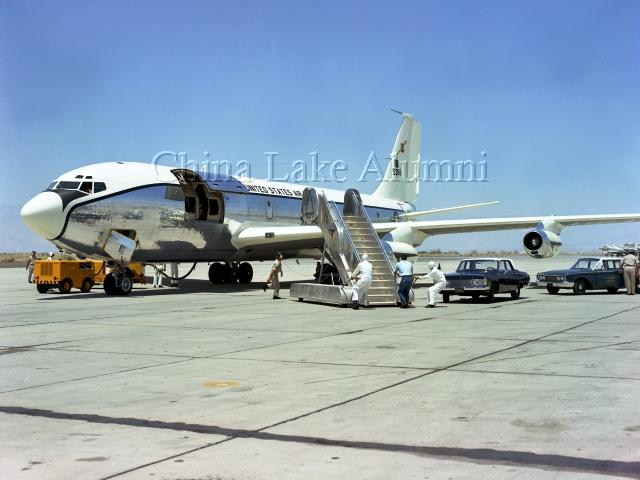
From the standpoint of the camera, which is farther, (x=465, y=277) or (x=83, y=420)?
(x=465, y=277)

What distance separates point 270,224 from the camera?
30.2 m

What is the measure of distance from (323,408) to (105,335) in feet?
24.9

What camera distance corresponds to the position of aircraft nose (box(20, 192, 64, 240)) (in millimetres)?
22141

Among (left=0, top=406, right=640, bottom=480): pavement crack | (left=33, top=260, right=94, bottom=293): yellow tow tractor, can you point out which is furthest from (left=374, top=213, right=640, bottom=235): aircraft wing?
(left=0, top=406, right=640, bottom=480): pavement crack

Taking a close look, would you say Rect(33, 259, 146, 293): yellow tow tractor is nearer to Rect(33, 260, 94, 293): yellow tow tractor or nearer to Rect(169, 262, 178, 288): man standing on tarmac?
Rect(33, 260, 94, 293): yellow tow tractor

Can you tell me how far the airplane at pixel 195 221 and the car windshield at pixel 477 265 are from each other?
13.0 ft

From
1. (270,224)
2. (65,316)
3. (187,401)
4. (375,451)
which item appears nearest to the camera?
(375,451)

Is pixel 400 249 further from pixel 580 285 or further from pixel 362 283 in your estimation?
pixel 362 283

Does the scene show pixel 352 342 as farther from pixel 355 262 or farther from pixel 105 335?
pixel 355 262

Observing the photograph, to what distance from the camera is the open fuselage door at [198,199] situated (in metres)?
26.4

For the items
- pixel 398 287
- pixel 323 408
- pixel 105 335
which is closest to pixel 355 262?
pixel 398 287

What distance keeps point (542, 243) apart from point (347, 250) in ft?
34.2

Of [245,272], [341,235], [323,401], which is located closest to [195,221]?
[341,235]

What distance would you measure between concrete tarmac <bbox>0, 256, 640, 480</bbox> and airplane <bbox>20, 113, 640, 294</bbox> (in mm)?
8575
